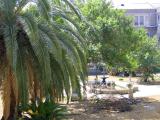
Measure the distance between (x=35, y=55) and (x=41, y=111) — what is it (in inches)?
94.5

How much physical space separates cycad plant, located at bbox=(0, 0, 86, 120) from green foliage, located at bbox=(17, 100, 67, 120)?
304 millimetres

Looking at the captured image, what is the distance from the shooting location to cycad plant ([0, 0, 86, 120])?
12445 mm

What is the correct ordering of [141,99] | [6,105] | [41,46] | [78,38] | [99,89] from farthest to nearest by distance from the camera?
[99,89], [141,99], [78,38], [6,105], [41,46]

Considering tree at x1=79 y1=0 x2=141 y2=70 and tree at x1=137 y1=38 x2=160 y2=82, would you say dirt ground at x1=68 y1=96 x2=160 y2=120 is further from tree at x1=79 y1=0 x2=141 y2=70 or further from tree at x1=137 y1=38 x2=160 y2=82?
tree at x1=137 y1=38 x2=160 y2=82

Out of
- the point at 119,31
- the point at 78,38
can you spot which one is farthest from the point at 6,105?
the point at 119,31

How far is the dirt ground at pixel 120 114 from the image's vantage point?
60.5 ft

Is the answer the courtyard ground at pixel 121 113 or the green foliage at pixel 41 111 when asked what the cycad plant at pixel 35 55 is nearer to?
the green foliage at pixel 41 111

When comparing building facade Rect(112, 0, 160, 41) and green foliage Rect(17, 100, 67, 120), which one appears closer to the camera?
green foliage Rect(17, 100, 67, 120)

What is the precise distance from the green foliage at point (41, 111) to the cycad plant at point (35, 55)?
304 mm

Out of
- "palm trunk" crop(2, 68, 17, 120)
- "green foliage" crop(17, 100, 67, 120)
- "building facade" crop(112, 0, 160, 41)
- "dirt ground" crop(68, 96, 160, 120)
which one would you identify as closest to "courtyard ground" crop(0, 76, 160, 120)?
"dirt ground" crop(68, 96, 160, 120)

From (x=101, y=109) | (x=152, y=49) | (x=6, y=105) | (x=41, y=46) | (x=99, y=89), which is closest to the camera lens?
(x=41, y=46)

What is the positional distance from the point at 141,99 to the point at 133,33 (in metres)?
3.67

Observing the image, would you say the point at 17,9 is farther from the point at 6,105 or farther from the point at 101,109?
the point at 101,109

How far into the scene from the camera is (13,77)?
42.5ft
